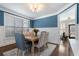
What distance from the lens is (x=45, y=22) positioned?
1.40 m

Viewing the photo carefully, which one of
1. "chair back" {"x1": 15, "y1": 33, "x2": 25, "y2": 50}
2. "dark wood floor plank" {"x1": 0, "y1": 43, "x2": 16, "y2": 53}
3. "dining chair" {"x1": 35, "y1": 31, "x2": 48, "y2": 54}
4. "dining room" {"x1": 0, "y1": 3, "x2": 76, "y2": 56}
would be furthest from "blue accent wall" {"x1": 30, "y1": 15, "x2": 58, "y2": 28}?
"dark wood floor plank" {"x1": 0, "y1": 43, "x2": 16, "y2": 53}

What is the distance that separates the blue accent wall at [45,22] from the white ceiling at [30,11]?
8cm

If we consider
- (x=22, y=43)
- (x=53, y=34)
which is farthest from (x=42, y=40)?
(x=22, y=43)

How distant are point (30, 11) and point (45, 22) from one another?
0.29 meters

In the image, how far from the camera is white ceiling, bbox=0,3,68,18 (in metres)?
1.27

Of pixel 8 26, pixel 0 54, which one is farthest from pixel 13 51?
pixel 8 26

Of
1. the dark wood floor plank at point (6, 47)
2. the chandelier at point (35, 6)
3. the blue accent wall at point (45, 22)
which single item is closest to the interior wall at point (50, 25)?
the blue accent wall at point (45, 22)

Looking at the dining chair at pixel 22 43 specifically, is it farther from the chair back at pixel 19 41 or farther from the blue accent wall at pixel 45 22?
the blue accent wall at pixel 45 22

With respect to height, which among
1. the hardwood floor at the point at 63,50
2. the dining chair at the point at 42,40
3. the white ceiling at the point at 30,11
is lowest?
the hardwood floor at the point at 63,50

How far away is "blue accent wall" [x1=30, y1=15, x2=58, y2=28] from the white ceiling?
8 cm

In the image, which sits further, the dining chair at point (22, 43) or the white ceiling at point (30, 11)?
the dining chair at point (22, 43)

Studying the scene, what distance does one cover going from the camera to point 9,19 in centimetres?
130

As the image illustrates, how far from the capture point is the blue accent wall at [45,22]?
1377 millimetres

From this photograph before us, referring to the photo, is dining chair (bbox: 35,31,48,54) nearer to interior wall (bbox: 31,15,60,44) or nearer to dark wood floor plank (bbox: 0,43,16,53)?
interior wall (bbox: 31,15,60,44)
